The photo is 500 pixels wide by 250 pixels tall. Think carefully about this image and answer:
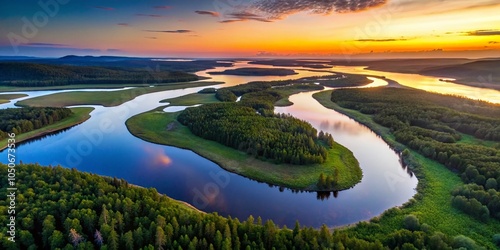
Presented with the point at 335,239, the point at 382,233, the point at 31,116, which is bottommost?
the point at 382,233

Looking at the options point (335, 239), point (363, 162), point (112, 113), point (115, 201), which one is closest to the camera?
point (335, 239)

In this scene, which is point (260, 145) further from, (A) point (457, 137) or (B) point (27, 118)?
(B) point (27, 118)

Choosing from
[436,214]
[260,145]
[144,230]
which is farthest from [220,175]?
[436,214]

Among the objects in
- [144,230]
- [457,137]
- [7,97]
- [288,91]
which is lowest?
[457,137]

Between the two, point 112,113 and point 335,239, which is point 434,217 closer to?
point 335,239

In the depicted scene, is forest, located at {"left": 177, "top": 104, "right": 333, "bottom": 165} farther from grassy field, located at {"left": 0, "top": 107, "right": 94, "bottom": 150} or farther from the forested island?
grassy field, located at {"left": 0, "top": 107, "right": 94, "bottom": 150}

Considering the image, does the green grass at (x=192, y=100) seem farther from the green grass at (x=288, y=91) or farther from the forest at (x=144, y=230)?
the forest at (x=144, y=230)

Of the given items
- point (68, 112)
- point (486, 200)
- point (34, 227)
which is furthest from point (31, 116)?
point (486, 200)
